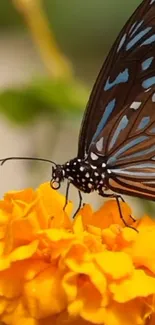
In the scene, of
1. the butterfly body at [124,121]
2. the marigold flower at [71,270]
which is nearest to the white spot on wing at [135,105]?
the butterfly body at [124,121]

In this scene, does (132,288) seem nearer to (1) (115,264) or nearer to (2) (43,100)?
(1) (115,264)

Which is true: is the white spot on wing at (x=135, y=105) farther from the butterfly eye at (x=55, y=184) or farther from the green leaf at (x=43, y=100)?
the green leaf at (x=43, y=100)

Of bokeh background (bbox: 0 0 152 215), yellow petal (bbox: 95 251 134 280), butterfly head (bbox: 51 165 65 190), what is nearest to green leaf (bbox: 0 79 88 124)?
bokeh background (bbox: 0 0 152 215)

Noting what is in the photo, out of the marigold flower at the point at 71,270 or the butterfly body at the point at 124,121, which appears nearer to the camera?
the marigold flower at the point at 71,270

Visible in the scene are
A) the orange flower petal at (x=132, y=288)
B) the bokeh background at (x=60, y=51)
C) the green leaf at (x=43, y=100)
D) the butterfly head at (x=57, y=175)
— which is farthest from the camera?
the bokeh background at (x=60, y=51)

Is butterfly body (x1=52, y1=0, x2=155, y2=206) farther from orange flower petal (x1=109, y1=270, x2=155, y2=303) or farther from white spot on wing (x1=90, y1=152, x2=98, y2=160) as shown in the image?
orange flower petal (x1=109, y1=270, x2=155, y2=303)

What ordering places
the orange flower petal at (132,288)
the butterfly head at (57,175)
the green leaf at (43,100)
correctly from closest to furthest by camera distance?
the orange flower petal at (132,288)
the butterfly head at (57,175)
the green leaf at (43,100)

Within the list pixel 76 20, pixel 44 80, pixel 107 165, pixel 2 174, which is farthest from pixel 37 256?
pixel 76 20

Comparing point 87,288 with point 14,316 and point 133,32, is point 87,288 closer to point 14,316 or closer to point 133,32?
point 14,316
